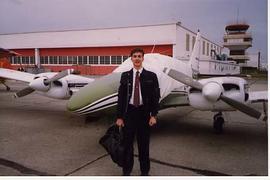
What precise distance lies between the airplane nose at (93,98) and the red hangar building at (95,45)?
16599mm

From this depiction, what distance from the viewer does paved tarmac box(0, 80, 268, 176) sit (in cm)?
509

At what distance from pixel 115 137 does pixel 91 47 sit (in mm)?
30586

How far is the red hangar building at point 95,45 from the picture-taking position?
25.9 meters

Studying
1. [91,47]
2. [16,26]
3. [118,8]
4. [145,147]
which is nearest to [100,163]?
[145,147]

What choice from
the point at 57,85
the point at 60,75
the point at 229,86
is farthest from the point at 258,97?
the point at 57,85

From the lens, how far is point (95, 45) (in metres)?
33.2

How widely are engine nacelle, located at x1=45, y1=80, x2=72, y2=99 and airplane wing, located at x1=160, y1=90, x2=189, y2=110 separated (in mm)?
3129

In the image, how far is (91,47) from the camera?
113ft

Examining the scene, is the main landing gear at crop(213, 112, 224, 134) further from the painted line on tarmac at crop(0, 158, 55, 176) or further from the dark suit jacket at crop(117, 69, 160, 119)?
the painted line on tarmac at crop(0, 158, 55, 176)

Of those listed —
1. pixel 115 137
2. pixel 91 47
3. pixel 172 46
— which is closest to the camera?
pixel 115 137

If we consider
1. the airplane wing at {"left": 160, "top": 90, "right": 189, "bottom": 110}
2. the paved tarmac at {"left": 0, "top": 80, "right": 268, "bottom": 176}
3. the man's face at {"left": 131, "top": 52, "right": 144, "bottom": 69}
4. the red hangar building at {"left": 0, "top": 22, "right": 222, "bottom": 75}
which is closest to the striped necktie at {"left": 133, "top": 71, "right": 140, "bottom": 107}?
the man's face at {"left": 131, "top": 52, "right": 144, "bottom": 69}

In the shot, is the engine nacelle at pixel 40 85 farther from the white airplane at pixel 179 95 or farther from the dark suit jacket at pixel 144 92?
the dark suit jacket at pixel 144 92

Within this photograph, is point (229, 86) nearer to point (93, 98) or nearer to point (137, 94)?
point (93, 98)

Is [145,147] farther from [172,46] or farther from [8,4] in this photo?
[172,46]
